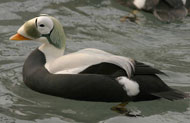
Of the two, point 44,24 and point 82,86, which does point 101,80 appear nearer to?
point 82,86

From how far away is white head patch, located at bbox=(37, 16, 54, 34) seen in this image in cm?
528

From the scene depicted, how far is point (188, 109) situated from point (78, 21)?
10.6 ft

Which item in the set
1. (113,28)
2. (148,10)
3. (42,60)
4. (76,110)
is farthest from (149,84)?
(148,10)

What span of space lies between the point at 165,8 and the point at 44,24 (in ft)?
10.3

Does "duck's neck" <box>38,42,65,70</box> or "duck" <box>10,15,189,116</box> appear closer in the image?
"duck" <box>10,15,189,116</box>

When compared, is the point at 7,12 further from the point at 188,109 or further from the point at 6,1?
the point at 188,109

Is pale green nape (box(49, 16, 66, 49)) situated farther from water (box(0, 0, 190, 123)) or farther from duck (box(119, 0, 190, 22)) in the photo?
duck (box(119, 0, 190, 22))

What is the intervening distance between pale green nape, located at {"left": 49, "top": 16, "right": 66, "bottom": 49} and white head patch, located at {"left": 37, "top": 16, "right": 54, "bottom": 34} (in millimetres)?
44

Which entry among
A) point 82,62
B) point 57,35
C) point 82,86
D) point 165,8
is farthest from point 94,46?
point 82,86

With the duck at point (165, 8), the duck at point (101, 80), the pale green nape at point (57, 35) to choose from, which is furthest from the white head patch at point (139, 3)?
the duck at point (101, 80)

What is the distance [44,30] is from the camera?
531 cm

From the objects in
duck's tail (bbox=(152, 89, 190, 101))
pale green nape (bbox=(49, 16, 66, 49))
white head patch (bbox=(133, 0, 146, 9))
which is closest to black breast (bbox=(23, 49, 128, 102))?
duck's tail (bbox=(152, 89, 190, 101))

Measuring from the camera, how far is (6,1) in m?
8.38

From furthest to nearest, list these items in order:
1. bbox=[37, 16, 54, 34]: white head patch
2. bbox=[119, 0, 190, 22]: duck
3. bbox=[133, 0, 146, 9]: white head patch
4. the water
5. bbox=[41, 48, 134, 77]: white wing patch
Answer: bbox=[133, 0, 146, 9]: white head patch < bbox=[119, 0, 190, 22]: duck < bbox=[37, 16, 54, 34]: white head patch < bbox=[41, 48, 134, 77]: white wing patch < the water
